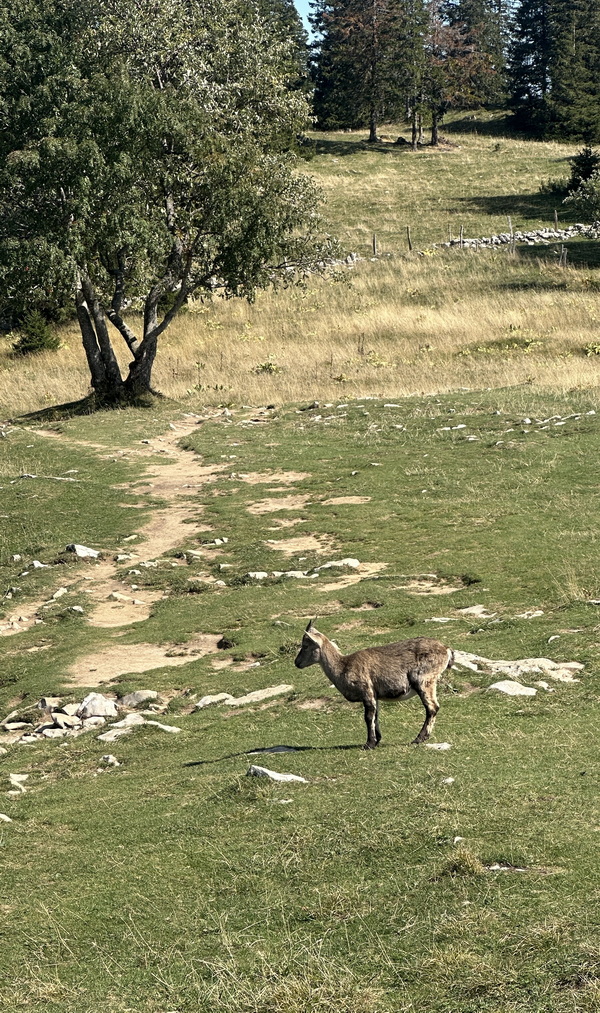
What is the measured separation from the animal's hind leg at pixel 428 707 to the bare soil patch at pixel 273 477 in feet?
51.7

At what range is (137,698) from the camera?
15.1 metres

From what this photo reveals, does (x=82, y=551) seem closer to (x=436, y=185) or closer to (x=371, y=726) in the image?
(x=371, y=726)

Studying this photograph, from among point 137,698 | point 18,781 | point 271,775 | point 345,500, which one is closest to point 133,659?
point 137,698

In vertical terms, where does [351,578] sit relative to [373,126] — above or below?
below

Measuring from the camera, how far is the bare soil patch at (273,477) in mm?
26562

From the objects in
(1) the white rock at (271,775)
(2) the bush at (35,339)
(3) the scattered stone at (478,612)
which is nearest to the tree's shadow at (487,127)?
(2) the bush at (35,339)

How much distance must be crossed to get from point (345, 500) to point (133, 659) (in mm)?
8373

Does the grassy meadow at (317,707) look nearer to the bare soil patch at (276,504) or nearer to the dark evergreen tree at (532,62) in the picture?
the bare soil patch at (276,504)

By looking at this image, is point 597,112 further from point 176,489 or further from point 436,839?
point 436,839

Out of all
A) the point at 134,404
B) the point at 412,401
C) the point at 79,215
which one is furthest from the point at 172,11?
the point at 412,401

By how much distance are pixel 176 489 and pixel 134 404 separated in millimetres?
11278

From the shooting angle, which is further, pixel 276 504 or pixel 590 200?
pixel 590 200

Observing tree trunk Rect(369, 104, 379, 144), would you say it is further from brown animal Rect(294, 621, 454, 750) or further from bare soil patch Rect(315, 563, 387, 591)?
brown animal Rect(294, 621, 454, 750)

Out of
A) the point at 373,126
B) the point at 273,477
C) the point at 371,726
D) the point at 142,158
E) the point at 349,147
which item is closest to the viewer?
the point at 371,726
